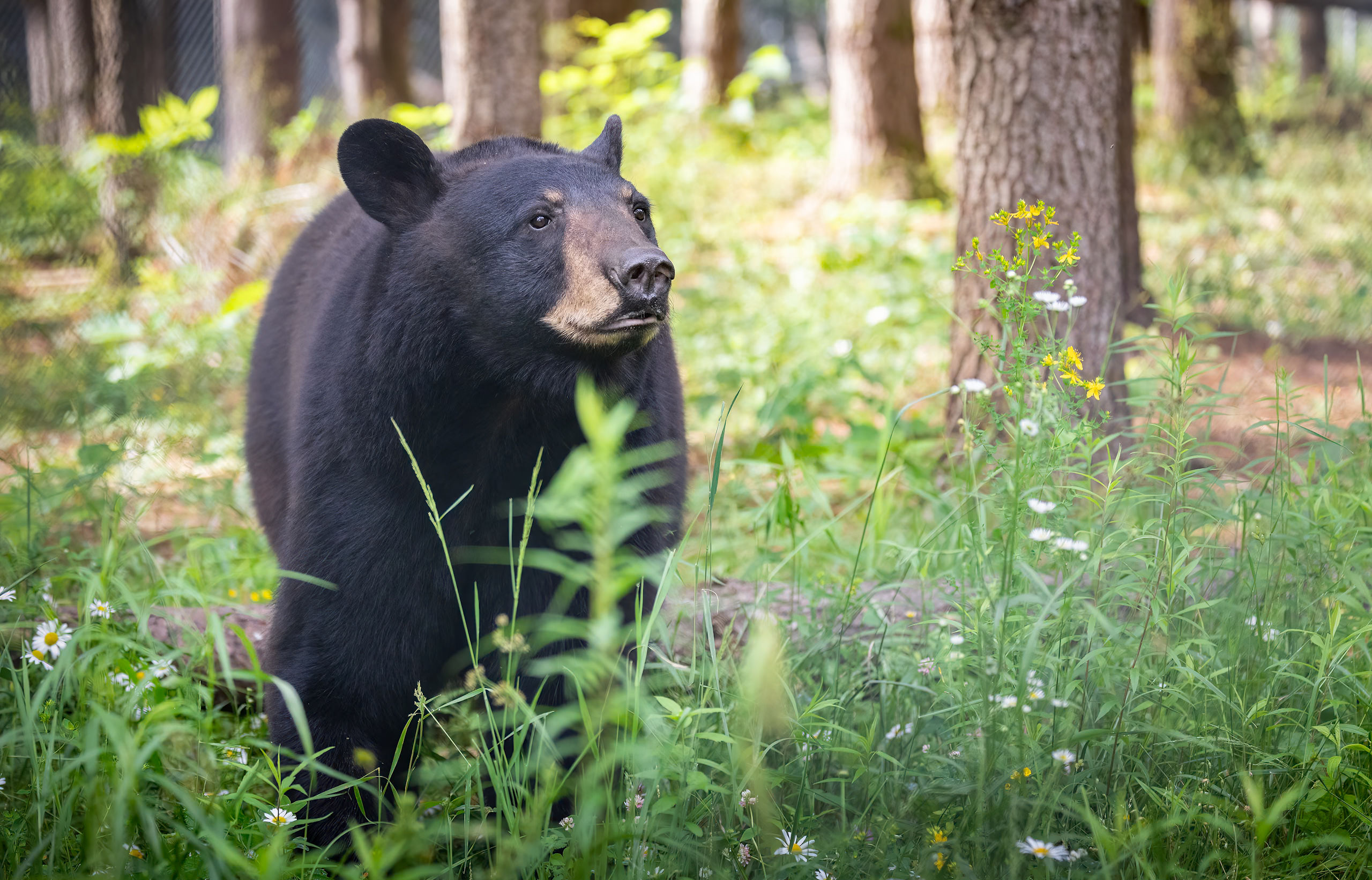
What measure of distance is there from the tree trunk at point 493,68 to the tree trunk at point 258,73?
2214mm

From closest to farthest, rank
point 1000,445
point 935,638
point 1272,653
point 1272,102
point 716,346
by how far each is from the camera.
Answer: point 1000,445, point 1272,653, point 935,638, point 716,346, point 1272,102

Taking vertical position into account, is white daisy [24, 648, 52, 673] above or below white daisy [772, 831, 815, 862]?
above

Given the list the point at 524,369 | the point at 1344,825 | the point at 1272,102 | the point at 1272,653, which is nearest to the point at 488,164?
the point at 524,369

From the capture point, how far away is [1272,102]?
491 inches

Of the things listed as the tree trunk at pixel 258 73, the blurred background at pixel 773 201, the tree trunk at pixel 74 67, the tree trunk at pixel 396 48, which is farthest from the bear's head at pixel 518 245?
the tree trunk at pixel 396 48

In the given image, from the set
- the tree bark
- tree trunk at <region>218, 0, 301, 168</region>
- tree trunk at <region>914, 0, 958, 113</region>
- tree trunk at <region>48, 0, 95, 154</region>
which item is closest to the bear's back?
tree trunk at <region>218, 0, 301, 168</region>

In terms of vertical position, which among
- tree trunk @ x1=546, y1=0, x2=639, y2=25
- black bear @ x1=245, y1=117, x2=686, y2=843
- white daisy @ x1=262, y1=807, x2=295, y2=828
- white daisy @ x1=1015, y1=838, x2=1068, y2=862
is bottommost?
white daisy @ x1=262, y1=807, x2=295, y2=828

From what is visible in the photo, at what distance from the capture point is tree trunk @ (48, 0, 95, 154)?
29.6 ft

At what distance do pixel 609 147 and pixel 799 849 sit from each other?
180 cm

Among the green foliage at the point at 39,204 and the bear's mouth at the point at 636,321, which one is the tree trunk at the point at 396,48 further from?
the bear's mouth at the point at 636,321

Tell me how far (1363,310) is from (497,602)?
507 centimetres

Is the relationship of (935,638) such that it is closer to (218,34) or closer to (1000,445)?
(1000,445)

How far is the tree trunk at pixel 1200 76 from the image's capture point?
9.40 m

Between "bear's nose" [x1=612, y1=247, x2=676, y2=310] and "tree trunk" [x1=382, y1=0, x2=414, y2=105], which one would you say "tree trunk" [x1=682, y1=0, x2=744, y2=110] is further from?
"bear's nose" [x1=612, y1=247, x2=676, y2=310]
